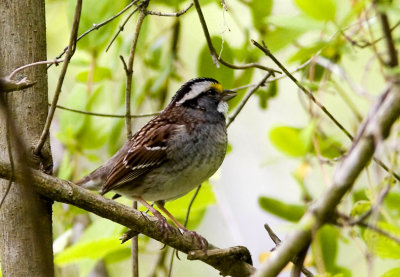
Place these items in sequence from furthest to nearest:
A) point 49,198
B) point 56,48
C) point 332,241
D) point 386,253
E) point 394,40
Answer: point 56,48
point 332,241
point 49,198
point 386,253
point 394,40

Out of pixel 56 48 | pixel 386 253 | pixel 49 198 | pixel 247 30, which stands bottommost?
pixel 386 253

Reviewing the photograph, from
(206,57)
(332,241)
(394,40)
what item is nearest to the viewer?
(394,40)

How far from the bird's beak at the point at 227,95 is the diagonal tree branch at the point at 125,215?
0.69 metres

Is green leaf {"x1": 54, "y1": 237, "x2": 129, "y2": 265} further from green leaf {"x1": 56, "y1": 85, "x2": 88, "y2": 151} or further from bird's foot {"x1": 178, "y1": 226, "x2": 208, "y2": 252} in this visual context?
green leaf {"x1": 56, "y1": 85, "x2": 88, "y2": 151}

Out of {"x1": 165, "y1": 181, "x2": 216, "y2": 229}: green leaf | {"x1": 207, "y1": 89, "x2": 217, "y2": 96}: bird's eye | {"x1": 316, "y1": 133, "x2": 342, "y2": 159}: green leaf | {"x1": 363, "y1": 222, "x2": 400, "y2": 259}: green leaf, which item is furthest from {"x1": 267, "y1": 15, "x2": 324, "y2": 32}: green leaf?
{"x1": 207, "y1": 89, "x2": 217, "y2": 96}: bird's eye

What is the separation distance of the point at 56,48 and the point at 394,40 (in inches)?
144

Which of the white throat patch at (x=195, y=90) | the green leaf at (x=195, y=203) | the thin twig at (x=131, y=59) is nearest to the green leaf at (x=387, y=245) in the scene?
the green leaf at (x=195, y=203)

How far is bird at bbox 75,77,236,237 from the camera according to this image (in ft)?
9.55

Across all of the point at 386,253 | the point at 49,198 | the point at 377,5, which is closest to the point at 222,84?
the point at 49,198

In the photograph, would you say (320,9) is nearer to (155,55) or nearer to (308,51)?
(308,51)

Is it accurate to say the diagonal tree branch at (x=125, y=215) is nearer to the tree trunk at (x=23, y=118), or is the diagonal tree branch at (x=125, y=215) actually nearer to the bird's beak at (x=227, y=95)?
the tree trunk at (x=23, y=118)

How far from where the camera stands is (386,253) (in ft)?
5.51

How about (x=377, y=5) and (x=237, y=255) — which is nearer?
(x=377, y=5)

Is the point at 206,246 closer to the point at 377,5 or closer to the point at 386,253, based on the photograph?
the point at 386,253
